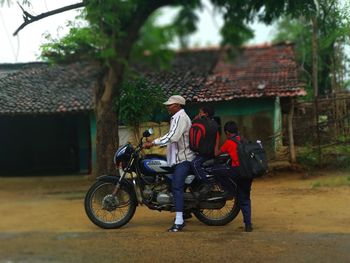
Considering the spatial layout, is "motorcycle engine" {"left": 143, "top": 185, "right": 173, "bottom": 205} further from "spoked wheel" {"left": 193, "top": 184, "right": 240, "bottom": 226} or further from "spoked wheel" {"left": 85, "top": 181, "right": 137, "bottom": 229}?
"spoked wheel" {"left": 193, "top": 184, "right": 240, "bottom": 226}

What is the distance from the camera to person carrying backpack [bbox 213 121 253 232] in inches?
240

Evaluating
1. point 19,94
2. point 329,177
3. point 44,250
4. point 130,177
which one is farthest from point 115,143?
point 19,94

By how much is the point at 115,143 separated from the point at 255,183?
482 centimetres

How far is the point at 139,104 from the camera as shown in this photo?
9547mm

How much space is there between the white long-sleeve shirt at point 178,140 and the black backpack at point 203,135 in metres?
0.08

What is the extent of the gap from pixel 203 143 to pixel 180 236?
110 centimetres

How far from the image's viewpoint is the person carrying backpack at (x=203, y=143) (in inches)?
242

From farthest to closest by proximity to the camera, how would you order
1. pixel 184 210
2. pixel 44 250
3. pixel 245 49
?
pixel 184 210 → pixel 44 250 → pixel 245 49

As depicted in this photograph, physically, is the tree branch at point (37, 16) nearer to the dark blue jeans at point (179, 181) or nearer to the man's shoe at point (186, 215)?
the dark blue jeans at point (179, 181)

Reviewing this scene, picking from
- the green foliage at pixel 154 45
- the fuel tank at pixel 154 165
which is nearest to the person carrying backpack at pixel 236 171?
the fuel tank at pixel 154 165

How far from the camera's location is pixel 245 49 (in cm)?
304

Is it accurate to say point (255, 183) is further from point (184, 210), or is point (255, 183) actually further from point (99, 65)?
point (99, 65)

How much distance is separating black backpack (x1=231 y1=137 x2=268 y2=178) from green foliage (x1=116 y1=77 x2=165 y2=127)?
91.1 inches

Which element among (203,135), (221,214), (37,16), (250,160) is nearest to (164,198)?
(221,214)
